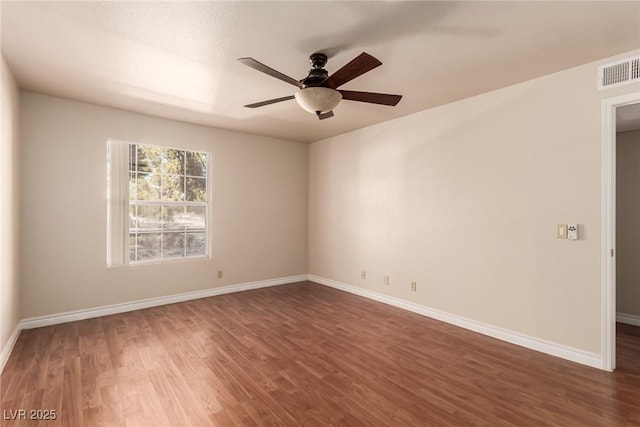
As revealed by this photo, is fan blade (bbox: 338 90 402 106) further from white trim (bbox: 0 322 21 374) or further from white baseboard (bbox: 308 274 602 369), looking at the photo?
white trim (bbox: 0 322 21 374)

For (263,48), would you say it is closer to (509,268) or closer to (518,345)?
(509,268)

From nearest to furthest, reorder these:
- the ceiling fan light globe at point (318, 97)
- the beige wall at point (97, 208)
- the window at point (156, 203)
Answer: the ceiling fan light globe at point (318, 97) < the beige wall at point (97, 208) < the window at point (156, 203)

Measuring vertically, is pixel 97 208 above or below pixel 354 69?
below

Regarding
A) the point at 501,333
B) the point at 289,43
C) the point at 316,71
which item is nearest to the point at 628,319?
the point at 501,333

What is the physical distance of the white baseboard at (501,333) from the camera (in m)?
2.69

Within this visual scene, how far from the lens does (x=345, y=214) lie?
515 cm

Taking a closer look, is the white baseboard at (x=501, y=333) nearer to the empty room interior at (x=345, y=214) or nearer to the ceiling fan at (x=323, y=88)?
the empty room interior at (x=345, y=214)

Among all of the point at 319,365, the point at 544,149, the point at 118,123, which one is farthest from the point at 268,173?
the point at 544,149

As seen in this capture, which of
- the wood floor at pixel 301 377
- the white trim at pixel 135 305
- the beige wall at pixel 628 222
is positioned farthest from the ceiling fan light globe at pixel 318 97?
the beige wall at pixel 628 222

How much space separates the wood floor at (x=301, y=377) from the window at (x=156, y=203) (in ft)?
3.33

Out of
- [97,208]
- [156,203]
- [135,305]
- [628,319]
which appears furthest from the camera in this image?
[156,203]

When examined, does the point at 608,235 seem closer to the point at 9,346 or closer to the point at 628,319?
the point at 628,319

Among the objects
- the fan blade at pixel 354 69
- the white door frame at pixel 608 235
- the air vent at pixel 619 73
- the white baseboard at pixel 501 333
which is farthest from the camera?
the white baseboard at pixel 501 333

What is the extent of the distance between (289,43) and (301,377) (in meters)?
2.63
